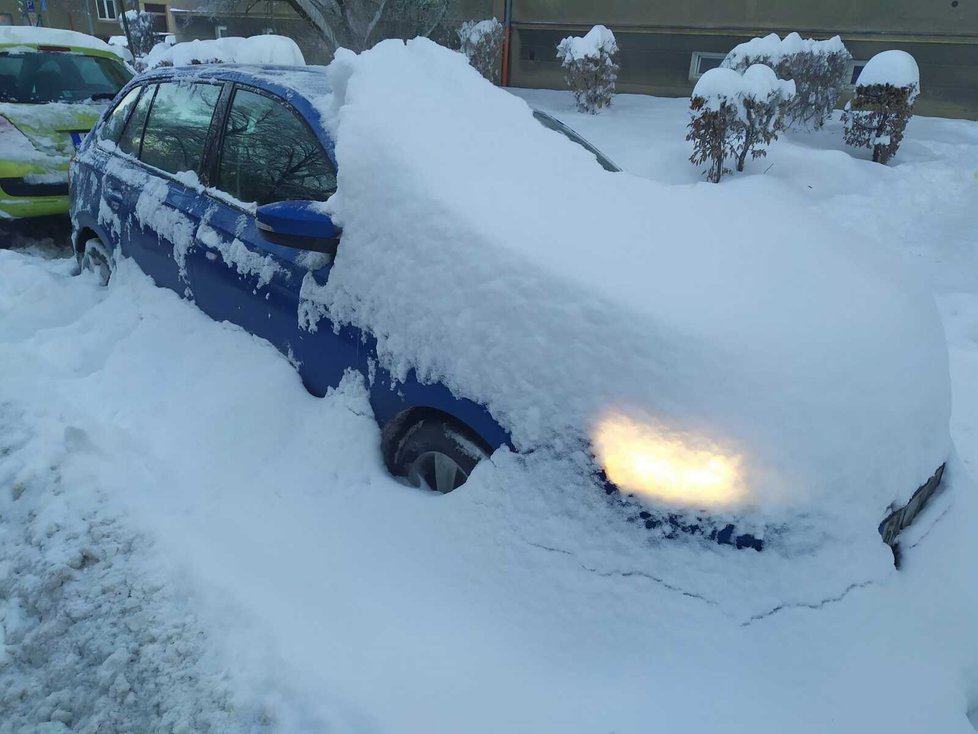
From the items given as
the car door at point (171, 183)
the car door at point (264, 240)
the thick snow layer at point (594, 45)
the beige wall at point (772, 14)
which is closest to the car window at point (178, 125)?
the car door at point (171, 183)

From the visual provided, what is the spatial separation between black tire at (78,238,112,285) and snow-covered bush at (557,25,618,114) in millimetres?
9520

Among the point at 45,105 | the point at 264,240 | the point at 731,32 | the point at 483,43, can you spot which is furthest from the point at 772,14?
the point at 264,240

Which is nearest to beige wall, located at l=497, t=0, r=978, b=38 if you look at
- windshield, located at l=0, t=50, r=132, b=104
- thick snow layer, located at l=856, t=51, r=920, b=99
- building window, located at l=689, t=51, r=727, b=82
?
building window, located at l=689, t=51, r=727, b=82

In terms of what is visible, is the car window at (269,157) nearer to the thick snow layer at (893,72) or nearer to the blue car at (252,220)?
the blue car at (252,220)

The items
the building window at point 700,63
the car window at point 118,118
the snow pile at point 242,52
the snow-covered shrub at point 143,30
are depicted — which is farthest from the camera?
the snow-covered shrub at point 143,30

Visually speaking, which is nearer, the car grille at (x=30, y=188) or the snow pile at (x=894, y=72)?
the car grille at (x=30, y=188)

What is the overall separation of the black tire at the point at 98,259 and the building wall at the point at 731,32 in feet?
45.6

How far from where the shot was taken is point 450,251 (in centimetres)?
217

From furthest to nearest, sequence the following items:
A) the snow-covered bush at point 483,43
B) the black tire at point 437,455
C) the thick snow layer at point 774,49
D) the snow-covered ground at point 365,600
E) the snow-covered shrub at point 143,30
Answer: the snow-covered shrub at point 143,30, the snow-covered bush at point 483,43, the thick snow layer at point 774,49, the black tire at point 437,455, the snow-covered ground at point 365,600

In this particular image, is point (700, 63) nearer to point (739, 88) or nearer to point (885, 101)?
point (885, 101)

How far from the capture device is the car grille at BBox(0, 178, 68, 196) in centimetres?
554

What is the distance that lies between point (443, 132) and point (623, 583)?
5.88 ft

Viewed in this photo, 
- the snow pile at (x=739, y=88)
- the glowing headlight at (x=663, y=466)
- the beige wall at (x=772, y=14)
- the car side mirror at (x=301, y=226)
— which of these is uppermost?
the beige wall at (x=772, y=14)

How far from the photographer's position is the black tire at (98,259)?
14.3ft
